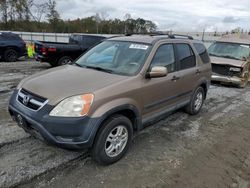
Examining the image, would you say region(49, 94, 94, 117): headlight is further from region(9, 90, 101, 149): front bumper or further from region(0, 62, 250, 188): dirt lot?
region(0, 62, 250, 188): dirt lot

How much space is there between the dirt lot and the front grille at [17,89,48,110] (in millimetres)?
862

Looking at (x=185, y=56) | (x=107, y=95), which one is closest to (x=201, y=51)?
(x=185, y=56)

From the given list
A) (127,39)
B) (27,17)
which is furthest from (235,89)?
(27,17)

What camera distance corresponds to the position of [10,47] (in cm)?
1380

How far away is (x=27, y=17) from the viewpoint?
3684 cm

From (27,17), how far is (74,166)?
37.8 meters

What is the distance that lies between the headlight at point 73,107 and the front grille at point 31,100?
0.22 metres

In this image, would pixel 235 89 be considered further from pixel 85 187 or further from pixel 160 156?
pixel 85 187

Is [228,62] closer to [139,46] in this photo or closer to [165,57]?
[165,57]

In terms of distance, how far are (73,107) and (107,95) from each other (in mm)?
480

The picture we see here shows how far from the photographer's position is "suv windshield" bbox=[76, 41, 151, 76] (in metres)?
4.02

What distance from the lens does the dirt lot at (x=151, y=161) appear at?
A: 3.35m

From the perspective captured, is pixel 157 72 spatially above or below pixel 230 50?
below

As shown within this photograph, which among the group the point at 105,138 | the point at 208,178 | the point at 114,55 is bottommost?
the point at 208,178
